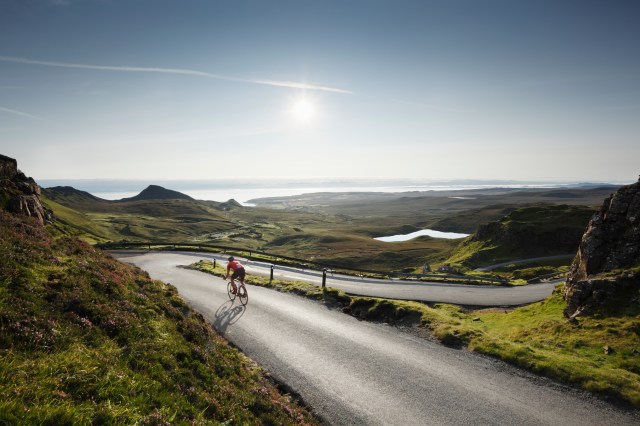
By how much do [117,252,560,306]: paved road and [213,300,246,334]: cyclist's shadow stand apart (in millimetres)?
12535

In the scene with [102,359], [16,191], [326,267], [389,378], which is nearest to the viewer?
[102,359]

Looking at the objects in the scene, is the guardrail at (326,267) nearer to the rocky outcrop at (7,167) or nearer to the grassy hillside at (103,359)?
the grassy hillside at (103,359)

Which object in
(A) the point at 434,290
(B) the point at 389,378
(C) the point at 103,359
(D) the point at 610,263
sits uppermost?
(D) the point at 610,263

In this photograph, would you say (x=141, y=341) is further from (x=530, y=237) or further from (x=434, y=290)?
(x=530, y=237)

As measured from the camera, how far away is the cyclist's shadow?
62.3 ft

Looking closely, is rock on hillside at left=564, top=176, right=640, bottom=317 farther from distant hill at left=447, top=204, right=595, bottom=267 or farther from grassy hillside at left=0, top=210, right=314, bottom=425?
distant hill at left=447, top=204, right=595, bottom=267

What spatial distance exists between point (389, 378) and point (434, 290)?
22.3m

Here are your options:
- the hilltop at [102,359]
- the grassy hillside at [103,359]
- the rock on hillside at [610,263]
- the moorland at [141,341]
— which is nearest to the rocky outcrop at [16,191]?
the moorland at [141,341]

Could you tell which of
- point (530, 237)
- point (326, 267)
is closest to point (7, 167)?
point (326, 267)

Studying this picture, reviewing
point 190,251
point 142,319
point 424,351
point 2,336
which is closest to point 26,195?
point 142,319

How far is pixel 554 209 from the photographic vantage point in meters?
84.8

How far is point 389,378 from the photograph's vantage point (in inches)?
514

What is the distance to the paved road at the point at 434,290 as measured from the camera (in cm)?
2978

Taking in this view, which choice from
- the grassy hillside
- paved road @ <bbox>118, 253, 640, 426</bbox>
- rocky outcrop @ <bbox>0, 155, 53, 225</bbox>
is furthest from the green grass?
rocky outcrop @ <bbox>0, 155, 53, 225</bbox>
